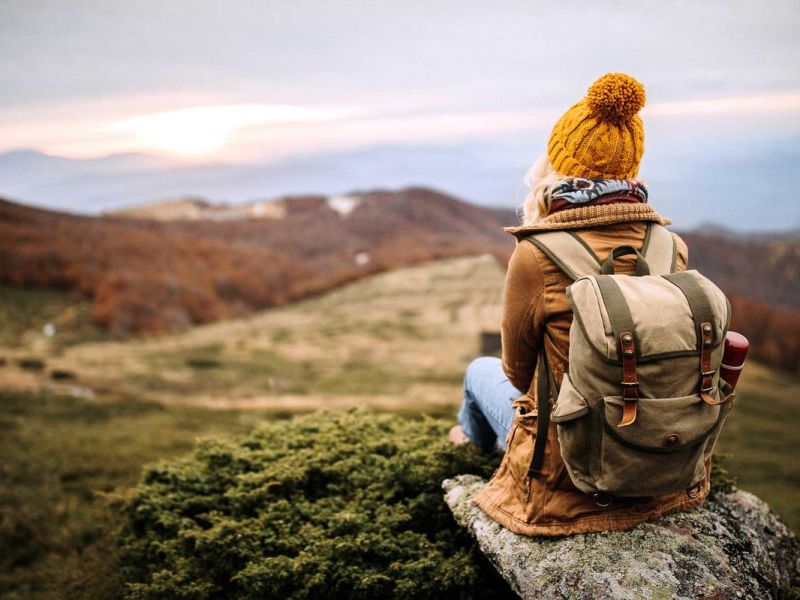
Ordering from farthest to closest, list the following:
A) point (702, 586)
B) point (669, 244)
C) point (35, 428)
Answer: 1. point (35, 428)
2. point (669, 244)
3. point (702, 586)

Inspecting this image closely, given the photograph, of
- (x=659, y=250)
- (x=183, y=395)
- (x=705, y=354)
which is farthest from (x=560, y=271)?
(x=183, y=395)

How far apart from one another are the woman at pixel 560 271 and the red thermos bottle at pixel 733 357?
543 millimetres

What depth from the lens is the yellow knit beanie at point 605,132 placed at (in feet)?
9.34

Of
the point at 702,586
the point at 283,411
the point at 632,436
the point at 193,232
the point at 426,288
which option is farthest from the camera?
the point at 193,232

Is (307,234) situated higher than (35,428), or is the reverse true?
(307,234)

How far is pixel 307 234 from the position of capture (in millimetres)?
36344

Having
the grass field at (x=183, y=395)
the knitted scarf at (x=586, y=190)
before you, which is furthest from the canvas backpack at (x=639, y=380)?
the grass field at (x=183, y=395)

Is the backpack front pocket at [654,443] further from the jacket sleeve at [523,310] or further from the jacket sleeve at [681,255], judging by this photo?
the jacket sleeve at [681,255]

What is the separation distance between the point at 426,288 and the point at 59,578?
1934 cm

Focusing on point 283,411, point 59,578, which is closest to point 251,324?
point 283,411

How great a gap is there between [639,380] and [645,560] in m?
1.00

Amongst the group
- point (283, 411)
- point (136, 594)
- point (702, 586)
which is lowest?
point (283, 411)

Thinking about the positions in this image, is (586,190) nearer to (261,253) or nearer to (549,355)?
(549,355)

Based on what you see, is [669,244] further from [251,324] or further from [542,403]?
[251,324]
